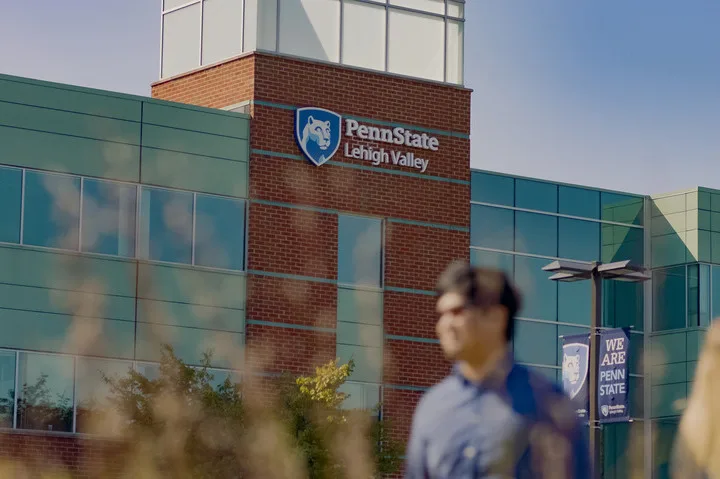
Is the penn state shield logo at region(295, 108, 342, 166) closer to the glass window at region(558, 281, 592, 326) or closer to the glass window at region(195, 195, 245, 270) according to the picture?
the glass window at region(195, 195, 245, 270)

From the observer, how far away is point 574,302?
126 feet

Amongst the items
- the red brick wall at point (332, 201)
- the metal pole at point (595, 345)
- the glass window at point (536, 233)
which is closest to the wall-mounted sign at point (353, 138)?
the red brick wall at point (332, 201)

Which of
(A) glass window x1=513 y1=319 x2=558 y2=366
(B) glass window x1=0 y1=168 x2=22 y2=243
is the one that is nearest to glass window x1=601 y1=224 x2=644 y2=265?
(A) glass window x1=513 y1=319 x2=558 y2=366

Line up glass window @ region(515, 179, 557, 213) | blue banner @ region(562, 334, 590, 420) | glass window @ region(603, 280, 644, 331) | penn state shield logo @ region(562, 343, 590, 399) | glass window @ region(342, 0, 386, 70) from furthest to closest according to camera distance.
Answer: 1. glass window @ region(603, 280, 644, 331)
2. glass window @ region(515, 179, 557, 213)
3. glass window @ region(342, 0, 386, 70)
4. penn state shield logo @ region(562, 343, 590, 399)
5. blue banner @ region(562, 334, 590, 420)

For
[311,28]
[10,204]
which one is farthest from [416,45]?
[10,204]

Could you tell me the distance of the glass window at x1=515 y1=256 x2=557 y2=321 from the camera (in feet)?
123

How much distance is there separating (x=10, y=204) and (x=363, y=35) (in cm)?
882

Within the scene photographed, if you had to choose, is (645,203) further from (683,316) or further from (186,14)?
(186,14)

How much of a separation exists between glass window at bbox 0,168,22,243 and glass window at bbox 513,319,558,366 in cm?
1274

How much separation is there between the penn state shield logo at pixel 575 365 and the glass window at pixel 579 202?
45.3ft

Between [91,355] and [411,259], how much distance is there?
7.44 metres

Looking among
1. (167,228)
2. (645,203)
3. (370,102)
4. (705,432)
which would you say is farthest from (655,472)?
(705,432)

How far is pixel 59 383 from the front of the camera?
2956 centimetres

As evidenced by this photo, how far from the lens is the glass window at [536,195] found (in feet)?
124
